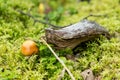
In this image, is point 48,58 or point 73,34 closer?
point 48,58

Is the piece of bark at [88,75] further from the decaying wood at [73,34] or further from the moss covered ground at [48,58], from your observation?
the decaying wood at [73,34]

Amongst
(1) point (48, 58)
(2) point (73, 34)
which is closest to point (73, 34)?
(2) point (73, 34)

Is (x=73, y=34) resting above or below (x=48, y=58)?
above

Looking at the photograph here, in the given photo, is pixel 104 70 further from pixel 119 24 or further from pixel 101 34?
pixel 119 24

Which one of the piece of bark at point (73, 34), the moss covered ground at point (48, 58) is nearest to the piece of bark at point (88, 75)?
Result: the moss covered ground at point (48, 58)

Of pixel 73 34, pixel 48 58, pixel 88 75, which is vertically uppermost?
pixel 73 34

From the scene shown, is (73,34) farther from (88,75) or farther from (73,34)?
(88,75)

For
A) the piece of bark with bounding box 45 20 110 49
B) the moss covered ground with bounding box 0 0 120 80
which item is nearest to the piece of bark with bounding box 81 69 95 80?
the moss covered ground with bounding box 0 0 120 80

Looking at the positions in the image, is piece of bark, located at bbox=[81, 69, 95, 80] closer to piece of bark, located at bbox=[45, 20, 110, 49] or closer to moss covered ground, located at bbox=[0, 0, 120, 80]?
moss covered ground, located at bbox=[0, 0, 120, 80]

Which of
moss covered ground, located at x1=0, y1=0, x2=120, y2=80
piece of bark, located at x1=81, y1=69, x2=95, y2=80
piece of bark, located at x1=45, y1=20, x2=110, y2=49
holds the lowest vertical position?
piece of bark, located at x1=81, y1=69, x2=95, y2=80
